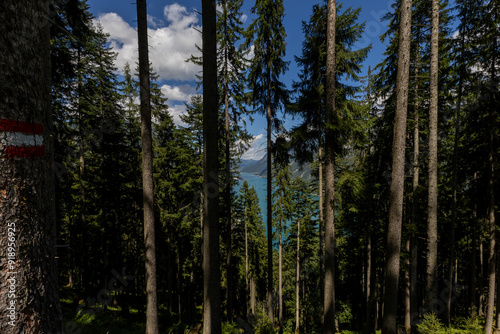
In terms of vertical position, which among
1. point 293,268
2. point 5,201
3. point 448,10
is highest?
point 448,10

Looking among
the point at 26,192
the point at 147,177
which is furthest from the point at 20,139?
the point at 147,177

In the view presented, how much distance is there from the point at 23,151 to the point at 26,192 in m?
0.34

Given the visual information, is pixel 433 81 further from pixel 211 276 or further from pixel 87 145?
pixel 87 145

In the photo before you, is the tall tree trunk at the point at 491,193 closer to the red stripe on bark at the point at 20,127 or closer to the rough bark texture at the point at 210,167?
the rough bark texture at the point at 210,167

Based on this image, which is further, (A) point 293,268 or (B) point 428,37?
(A) point 293,268

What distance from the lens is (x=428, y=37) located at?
36.2 feet

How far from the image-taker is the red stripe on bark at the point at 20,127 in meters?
1.58

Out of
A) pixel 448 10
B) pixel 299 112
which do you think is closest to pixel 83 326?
pixel 299 112

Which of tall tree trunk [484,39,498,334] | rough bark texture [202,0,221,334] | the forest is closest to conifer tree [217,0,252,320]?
the forest

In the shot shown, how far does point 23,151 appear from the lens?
168cm

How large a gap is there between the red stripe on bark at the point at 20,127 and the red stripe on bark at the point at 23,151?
134 mm

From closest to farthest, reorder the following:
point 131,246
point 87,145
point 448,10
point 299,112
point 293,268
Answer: point 299,112, point 448,10, point 87,145, point 131,246, point 293,268

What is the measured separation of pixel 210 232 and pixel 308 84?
965 centimetres

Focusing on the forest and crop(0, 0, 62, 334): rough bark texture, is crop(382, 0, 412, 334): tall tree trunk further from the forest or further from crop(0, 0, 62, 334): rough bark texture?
crop(0, 0, 62, 334): rough bark texture
